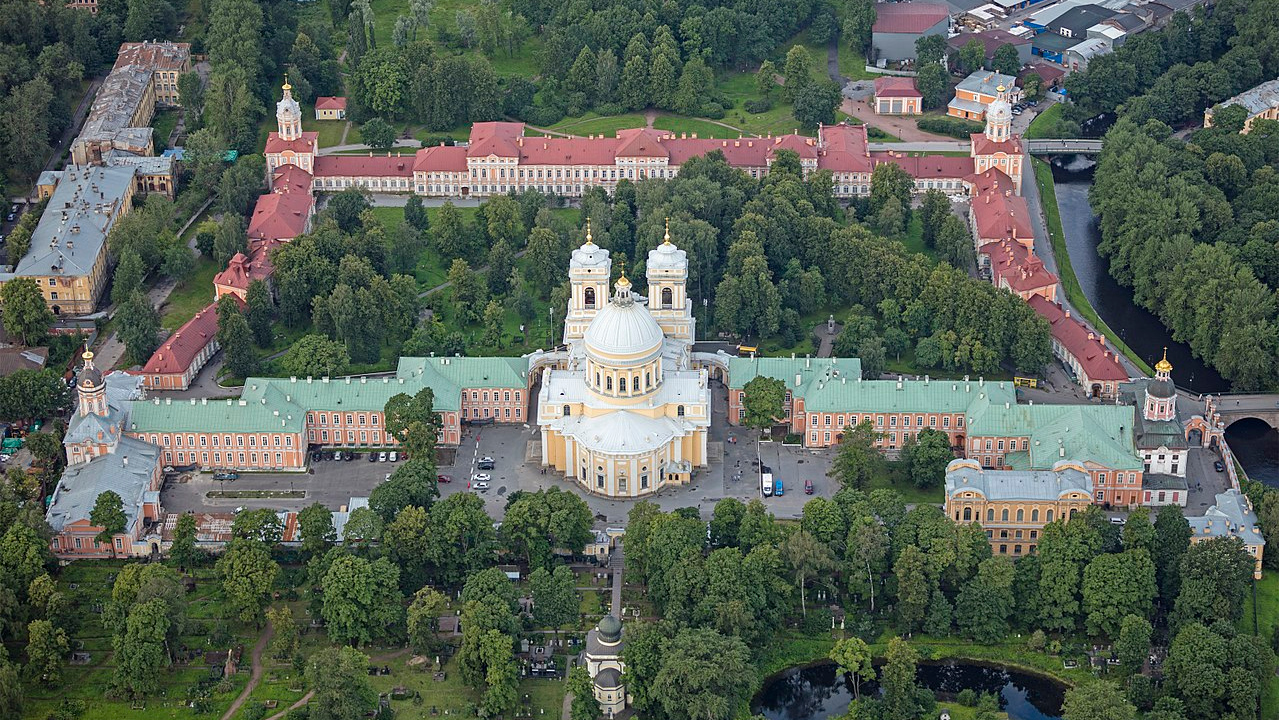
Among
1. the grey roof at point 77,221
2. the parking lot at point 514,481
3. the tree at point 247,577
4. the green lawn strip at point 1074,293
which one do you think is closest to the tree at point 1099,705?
the parking lot at point 514,481

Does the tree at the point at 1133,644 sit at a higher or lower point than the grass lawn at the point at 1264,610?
higher

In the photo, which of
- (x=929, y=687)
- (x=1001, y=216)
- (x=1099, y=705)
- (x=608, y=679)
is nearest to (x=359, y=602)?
(x=608, y=679)

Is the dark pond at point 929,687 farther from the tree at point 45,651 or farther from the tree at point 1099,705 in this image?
the tree at point 45,651

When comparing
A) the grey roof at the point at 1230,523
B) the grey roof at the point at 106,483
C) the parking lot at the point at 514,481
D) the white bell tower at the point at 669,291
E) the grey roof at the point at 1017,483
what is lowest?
the parking lot at the point at 514,481

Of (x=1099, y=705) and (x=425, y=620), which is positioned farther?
(x=425, y=620)

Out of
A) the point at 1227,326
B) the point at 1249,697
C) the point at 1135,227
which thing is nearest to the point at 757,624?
the point at 1249,697

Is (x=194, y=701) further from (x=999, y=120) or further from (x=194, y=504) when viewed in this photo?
(x=999, y=120)

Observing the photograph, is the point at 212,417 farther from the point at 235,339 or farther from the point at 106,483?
the point at 235,339
